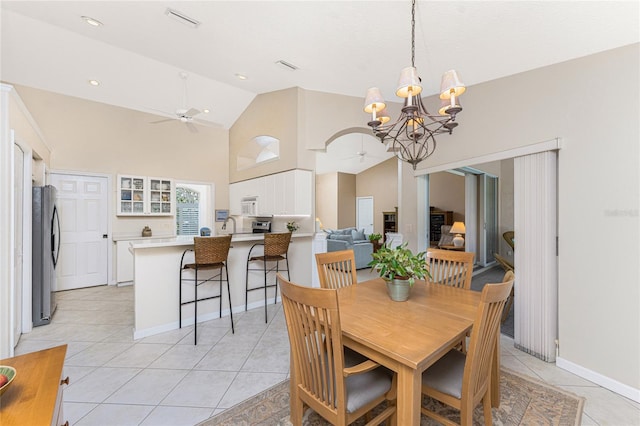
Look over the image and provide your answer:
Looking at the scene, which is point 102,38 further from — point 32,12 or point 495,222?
point 495,222

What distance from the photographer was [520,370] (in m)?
2.30

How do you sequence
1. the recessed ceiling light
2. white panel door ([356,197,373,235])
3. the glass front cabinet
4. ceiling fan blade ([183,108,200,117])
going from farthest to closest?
1. white panel door ([356,197,373,235])
2. the glass front cabinet
3. ceiling fan blade ([183,108,200,117])
4. the recessed ceiling light

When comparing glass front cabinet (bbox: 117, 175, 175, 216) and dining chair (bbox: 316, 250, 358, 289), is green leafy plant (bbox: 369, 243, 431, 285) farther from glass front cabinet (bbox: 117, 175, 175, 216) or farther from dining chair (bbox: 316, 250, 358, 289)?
glass front cabinet (bbox: 117, 175, 175, 216)

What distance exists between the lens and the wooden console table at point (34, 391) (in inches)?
29.9

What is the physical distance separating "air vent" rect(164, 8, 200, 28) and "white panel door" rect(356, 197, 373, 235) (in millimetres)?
8135

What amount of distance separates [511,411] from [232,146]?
6468 millimetres

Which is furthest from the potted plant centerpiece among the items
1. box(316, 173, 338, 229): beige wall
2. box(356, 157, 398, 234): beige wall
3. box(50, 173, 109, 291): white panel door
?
box(316, 173, 338, 229): beige wall

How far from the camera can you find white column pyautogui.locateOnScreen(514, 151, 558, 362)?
240 cm

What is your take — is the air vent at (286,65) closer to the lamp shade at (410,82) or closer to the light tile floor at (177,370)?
the lamp shade at (410,82)

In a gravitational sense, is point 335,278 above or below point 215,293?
above

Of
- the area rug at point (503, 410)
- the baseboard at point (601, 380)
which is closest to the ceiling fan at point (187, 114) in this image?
the area rug at point (503, 410)

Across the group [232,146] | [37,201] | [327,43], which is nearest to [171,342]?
[37,201]

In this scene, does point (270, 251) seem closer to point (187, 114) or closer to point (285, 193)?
point (285, 193)

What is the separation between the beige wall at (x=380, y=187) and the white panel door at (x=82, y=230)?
7.86 metres
